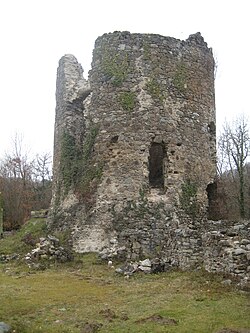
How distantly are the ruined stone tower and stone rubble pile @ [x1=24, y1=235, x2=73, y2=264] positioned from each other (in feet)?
2.84

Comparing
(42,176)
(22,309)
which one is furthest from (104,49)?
(42,176)

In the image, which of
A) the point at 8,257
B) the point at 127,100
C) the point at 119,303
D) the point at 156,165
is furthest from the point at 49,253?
the point at 127,100

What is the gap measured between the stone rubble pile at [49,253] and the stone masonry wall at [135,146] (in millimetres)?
808

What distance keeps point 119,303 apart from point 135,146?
8.21 meters

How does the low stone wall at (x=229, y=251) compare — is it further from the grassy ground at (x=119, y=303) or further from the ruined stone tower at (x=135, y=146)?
the ruined stone tower at (x=135, y=146)

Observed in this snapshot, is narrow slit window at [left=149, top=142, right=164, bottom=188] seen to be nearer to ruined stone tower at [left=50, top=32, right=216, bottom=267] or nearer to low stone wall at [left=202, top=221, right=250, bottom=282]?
ruined stone tower at [left=50, top=32, right=216, bottom=267]

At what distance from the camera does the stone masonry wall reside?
629 inches

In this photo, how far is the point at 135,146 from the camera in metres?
16.8

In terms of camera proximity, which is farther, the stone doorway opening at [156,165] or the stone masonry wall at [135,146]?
the stone doorway opening at [156,165]

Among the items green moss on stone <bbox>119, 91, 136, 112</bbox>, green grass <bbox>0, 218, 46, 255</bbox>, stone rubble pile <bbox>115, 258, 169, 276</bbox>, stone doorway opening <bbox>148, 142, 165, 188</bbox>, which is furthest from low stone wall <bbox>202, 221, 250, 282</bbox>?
green grass <bbox>0, 218, 46, 255</bbox>

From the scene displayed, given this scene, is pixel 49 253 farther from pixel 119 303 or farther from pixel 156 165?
pixel 156 165

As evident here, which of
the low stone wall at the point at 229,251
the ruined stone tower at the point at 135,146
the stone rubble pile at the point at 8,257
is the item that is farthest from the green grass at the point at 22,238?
the low stone wall at the point at 229,251

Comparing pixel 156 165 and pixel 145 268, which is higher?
pixel 156 165

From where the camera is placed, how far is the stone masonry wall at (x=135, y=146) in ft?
52.4
